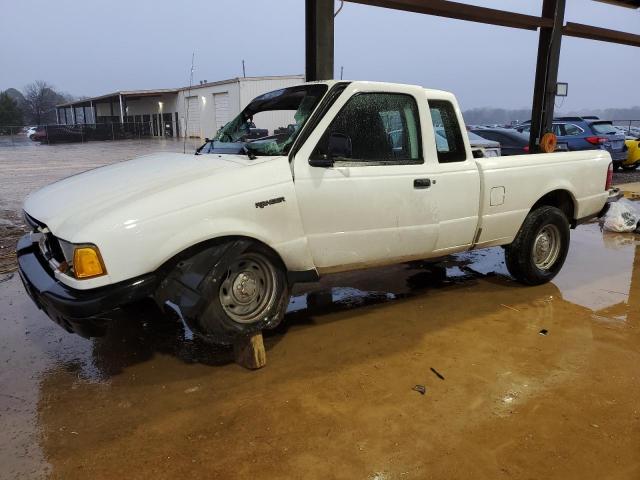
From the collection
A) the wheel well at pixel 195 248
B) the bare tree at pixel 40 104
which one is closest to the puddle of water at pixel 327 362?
the wheel well at pixel 195 248

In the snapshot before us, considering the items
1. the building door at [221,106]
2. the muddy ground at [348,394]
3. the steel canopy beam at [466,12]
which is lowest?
the muddy ground at [348,394]

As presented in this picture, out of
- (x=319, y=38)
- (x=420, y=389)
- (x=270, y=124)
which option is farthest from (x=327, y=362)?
(x=319, y=38)

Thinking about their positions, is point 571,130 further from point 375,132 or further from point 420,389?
point 420,389

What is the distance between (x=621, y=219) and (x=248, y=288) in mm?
6940

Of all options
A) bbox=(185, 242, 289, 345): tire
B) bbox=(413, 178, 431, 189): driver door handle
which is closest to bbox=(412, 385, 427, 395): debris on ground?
bbox=(185, 242, 289, 345): tire

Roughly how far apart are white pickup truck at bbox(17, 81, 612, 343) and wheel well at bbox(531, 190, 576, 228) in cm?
31

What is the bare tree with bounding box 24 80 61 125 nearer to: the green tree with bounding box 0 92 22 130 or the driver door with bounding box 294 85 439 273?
the green tree with bounding box 0 92 22 130

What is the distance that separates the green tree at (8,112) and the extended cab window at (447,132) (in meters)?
56.0

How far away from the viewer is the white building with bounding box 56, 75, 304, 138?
1017 inches

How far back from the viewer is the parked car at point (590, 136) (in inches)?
582

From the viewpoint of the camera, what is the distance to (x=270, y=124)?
4473 millimetres

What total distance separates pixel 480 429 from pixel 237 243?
181cm

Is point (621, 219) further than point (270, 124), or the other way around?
point (621, 219)

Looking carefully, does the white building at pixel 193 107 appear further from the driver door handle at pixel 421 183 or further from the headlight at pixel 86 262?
the headlight at pixel 86 262
